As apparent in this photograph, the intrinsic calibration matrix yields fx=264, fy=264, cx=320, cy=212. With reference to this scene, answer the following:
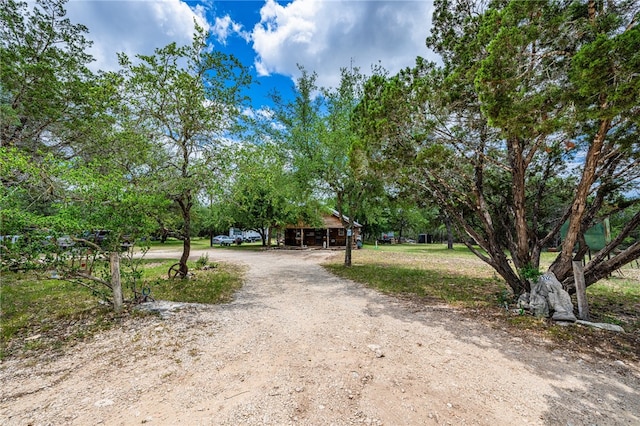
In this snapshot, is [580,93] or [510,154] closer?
[580,93]

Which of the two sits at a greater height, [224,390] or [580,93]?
[580,93]

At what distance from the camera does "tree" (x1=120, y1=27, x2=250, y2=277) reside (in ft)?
22.9

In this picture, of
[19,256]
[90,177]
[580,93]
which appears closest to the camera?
[580,93]

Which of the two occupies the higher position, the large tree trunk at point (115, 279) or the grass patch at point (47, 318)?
the large tree trunk at point (115, 279)

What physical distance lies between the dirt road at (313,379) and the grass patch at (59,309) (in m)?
0.49

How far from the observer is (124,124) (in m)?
7.04

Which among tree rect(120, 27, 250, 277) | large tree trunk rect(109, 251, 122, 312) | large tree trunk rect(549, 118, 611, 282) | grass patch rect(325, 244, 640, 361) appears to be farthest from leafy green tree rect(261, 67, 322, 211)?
large tree trunk rect(549, 118, 611, 282)

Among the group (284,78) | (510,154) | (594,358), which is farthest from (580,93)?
(284,78)

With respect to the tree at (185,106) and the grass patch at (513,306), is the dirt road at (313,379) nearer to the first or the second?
the grass patch at (513,306)

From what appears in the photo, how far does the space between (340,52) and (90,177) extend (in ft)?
29.1

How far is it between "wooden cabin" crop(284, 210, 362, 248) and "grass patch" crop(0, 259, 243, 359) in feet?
56.9

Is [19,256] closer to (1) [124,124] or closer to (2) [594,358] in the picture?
(1) [124,124]

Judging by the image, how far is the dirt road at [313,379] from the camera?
2.35 metres

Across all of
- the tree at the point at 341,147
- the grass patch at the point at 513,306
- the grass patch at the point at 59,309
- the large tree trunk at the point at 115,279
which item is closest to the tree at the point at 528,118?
the grass patch at the point at 513,306
